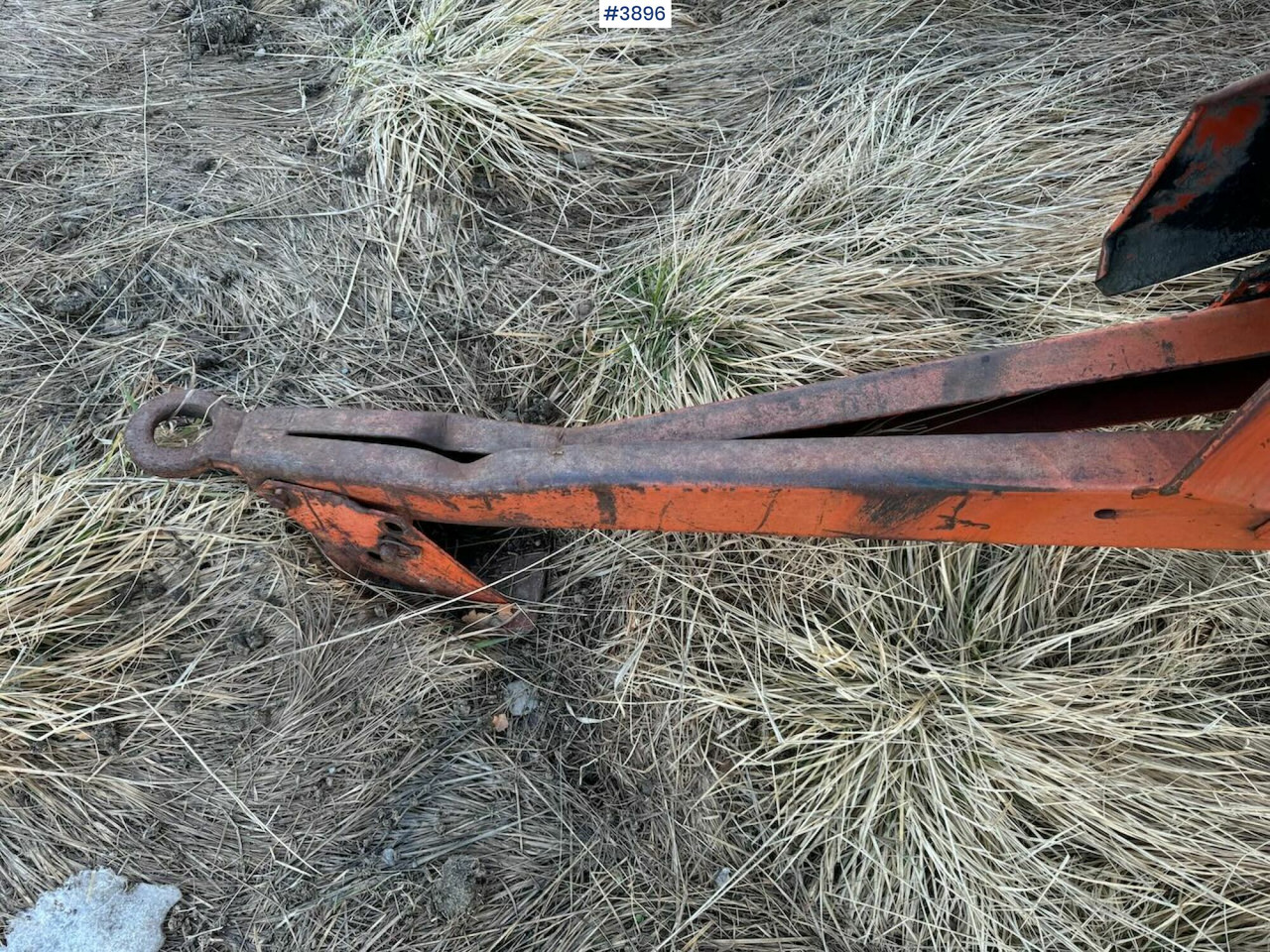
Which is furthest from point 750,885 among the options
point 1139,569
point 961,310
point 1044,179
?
point 1044,179

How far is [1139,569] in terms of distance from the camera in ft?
7.03

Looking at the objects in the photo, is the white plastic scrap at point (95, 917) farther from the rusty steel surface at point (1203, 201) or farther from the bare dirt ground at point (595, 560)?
the rusty steel surface at point (1203, 201)

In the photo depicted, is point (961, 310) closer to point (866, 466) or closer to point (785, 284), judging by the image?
point (785, 284)

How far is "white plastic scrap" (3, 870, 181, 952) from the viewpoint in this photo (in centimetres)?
179

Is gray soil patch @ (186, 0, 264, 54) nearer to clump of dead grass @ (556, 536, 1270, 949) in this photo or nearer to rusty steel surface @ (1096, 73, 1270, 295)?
clump of dead grass @ (556, 536, 1270, 949)

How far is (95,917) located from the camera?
71.2 inches

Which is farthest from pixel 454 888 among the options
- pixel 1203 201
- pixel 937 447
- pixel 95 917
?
pixel 1203 201

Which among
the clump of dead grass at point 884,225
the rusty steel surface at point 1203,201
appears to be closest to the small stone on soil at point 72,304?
the clump of dead grass at point 884,225

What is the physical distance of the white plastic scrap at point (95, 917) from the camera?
1.79m

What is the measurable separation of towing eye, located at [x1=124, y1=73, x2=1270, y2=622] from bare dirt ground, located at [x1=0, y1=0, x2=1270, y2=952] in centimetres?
54

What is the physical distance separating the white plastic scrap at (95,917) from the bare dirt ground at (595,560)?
42 mm

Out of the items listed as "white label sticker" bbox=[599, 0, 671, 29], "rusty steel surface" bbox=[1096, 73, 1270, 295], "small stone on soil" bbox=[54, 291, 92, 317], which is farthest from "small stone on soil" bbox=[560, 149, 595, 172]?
"rusty steel surface" bbox=[1096, 73, 1270, 295]

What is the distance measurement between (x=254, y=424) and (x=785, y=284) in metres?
1.56

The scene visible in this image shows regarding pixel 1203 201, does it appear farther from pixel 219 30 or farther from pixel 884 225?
pixel 219 30
